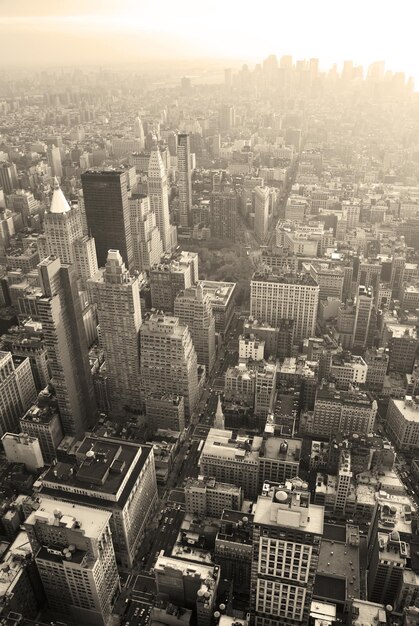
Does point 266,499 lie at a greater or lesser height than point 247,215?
greater

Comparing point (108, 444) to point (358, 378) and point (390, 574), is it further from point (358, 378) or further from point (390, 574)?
point (358, 378)

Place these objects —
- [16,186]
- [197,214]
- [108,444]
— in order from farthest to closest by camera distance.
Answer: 1. [16,186]
2. [197,214]
3. [108,444]

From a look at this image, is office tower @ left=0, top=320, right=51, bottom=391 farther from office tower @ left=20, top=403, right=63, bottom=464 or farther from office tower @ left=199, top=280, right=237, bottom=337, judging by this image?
office tower @ left=199, top=280, right=237, bottom=337

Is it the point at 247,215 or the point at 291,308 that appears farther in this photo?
the point at 247,215

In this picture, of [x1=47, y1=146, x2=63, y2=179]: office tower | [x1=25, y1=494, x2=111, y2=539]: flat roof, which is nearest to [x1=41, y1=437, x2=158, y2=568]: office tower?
[x1=25, y1=494, x2=111, y2=539]: flat roof

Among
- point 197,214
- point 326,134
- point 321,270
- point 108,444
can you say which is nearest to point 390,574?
point 108,444
